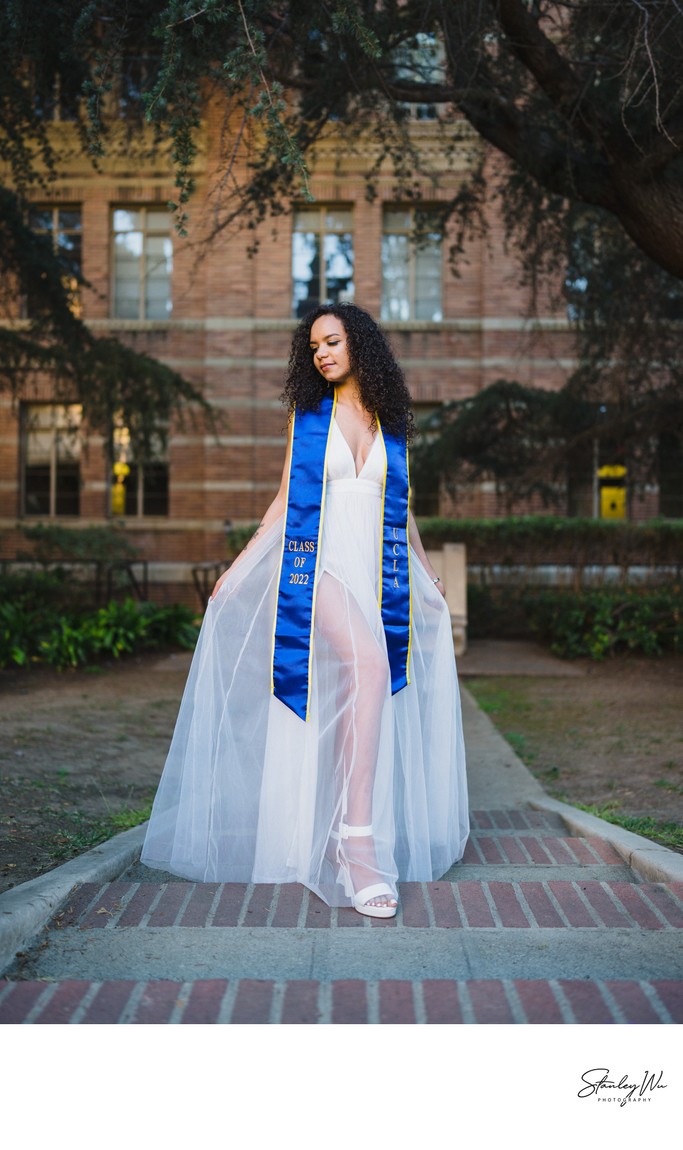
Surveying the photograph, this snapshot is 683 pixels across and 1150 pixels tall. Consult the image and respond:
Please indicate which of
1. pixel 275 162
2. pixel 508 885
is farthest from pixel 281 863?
pixel 275 162

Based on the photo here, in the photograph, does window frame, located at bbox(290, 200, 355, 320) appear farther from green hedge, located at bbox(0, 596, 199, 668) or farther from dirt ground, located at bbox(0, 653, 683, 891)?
dirt ground, located at bbox(0, 653, 683, 891)

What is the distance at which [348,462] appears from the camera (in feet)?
11.7

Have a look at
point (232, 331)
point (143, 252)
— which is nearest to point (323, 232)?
point (232, 331)

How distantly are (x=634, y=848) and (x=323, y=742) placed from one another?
124 cm

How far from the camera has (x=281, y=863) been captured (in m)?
3.38

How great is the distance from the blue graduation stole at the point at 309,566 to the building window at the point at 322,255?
15.5 m

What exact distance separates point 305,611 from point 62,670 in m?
7.52

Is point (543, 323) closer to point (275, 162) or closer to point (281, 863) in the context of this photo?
point (275, 162)

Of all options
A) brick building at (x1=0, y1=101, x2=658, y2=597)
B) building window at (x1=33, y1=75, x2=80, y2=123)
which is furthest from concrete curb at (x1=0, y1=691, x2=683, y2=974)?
brick building at (x1=0, y1=101, x2=658, y2=597)

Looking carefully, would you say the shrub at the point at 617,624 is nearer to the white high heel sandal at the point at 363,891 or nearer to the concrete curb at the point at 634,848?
the concrete curb at the point at 634,848

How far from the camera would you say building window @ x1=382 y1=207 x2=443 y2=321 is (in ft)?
60.4

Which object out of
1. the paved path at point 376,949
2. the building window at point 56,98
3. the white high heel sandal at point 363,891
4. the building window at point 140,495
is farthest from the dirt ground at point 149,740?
the building window at point 140,495

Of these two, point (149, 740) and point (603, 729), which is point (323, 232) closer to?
point (603, 729)

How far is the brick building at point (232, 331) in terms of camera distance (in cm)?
1808
